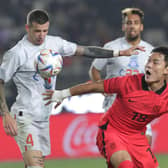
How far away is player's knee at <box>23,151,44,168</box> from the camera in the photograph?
20.8 feet

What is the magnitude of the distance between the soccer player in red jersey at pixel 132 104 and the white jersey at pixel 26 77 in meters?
0.61

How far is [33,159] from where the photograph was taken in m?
6.39

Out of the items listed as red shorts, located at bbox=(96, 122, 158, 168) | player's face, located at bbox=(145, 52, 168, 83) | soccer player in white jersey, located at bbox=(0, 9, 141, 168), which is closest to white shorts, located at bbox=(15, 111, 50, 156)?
soccer player in white jersey, located at bbox=(0, 9, 141, 168)

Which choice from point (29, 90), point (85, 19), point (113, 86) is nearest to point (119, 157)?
point (113, 86)

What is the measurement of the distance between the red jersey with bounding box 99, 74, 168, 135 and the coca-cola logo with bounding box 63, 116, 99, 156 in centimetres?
477

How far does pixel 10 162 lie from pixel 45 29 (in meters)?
4.38

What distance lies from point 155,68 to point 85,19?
28.0 feet

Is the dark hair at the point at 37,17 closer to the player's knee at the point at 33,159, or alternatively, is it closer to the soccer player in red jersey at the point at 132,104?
the soccer player in red jersey at the point at 132,104

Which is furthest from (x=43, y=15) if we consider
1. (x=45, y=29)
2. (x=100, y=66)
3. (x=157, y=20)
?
(x=157, y=20)

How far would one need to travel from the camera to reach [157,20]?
48.1ft

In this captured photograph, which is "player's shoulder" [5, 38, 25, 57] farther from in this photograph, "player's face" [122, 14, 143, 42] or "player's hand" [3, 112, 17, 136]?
"player's face" [122, 14, 143, 42]

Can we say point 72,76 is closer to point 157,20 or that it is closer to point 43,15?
point 157,20

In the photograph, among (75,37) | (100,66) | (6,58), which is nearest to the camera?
(6,58)

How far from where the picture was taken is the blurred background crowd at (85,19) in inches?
542
